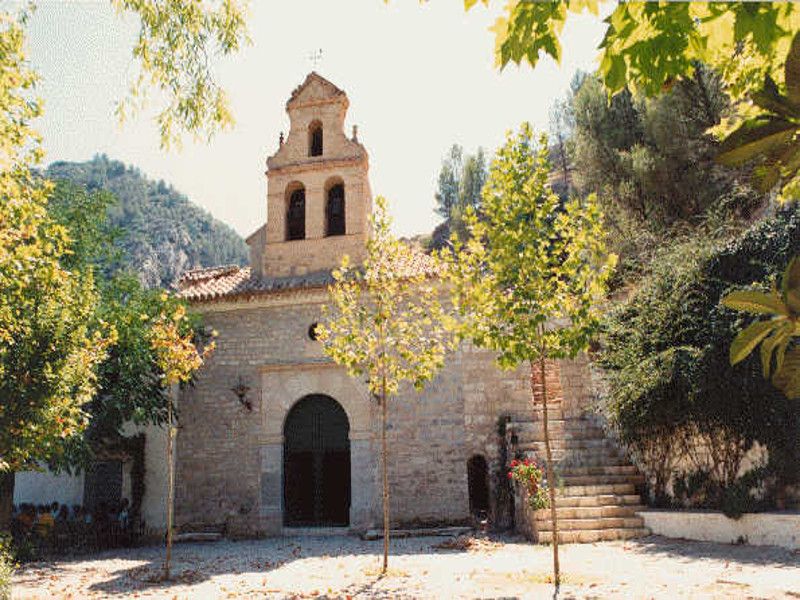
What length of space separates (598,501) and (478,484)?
3.26 m

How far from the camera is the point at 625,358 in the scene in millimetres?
10602

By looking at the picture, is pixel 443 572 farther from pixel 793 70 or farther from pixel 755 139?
pixel 793 70

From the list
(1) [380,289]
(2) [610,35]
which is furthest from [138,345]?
(2) [610,35]

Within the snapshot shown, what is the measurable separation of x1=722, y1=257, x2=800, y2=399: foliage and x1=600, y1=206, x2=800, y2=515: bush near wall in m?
8.20

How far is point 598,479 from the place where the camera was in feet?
34.4

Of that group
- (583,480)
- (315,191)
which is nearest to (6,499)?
(315,191)

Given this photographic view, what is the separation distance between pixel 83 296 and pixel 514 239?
238 inches

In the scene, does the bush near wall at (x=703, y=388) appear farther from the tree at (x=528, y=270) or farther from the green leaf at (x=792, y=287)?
the green leaf at (x=792, y=287)

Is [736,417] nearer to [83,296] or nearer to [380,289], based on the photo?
[380,289]

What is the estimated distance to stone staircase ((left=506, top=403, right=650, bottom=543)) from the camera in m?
9.32

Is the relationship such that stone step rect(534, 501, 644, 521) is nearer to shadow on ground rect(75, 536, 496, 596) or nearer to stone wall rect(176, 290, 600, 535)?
shadow on ground rect(75, 536, 496, 596)

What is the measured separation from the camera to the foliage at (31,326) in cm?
602

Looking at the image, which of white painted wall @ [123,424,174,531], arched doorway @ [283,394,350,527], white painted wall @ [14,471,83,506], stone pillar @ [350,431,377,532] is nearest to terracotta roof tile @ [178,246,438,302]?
arched doorway @ [283,394,350,527]

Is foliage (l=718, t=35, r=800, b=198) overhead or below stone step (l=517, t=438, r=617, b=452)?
overhead
